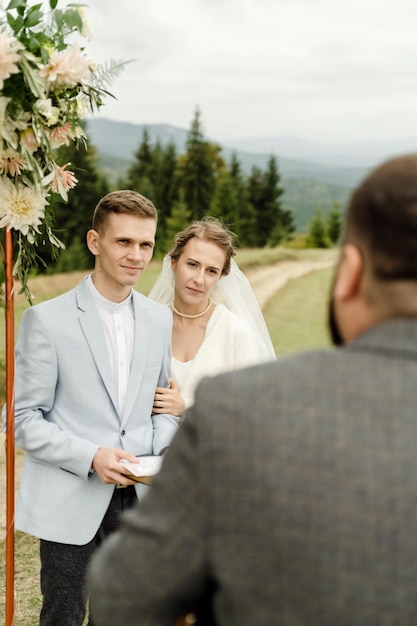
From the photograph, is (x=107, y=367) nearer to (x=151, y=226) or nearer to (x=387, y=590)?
(x=151, y=226)

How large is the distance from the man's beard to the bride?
2.83m

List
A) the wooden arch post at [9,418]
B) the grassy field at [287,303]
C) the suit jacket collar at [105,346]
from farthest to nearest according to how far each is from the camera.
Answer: the grassy field at [287,303] → the suit jacket collar at [105,346] → the wooden arch post at [9,418]

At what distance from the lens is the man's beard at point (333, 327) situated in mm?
1487

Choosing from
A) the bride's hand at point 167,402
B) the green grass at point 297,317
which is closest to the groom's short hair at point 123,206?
the bride's hand at point 167,402

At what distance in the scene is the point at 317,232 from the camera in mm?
75875

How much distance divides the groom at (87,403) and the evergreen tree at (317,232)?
236 feet

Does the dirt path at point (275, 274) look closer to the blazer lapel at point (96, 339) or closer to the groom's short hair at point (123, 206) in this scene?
the groom's short hair at point (123, 206)

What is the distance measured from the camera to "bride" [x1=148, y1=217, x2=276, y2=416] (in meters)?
4.49

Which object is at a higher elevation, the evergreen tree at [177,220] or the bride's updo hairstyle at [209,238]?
the bride's updo hairstyle at [209,238]

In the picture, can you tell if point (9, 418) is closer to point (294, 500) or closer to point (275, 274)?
point (294, 500)

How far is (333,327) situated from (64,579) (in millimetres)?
2555

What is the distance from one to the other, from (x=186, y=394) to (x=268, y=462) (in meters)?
3.06

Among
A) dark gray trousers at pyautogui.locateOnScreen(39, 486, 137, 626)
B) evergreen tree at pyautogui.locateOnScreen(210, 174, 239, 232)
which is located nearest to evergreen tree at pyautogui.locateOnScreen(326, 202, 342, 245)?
evergreen tree at pyautogui.locateOnScreen(210, 174, 239, 232)

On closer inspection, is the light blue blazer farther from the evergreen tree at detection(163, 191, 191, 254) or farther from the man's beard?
the evergreen tree at detection(163, 191, 191, 254)
